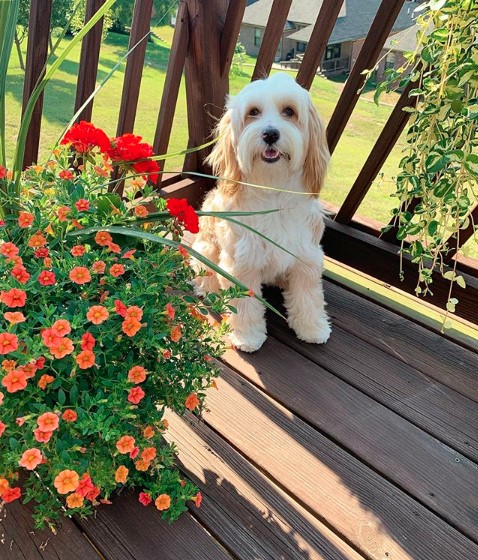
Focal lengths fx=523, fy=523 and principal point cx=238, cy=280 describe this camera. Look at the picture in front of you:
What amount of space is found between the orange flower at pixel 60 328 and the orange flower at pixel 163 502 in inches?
A: 21.0

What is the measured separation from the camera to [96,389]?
1269 mm

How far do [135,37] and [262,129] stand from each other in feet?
2.32

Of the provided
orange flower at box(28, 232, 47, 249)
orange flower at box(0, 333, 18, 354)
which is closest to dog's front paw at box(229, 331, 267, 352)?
orange flower at box(28, 232, 47, 249)

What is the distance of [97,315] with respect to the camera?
1.17 m

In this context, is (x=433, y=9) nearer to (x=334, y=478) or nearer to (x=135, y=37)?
(x=135, y=37)

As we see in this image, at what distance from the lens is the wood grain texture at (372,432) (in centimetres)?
161

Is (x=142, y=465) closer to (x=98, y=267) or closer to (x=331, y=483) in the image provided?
(x=98, y=267)

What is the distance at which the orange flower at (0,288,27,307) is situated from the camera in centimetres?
113

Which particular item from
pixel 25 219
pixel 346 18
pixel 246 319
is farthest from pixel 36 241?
pixel 346 18

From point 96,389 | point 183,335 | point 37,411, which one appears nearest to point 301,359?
point 183,335

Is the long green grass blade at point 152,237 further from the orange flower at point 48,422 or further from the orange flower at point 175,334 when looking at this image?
the orange flower at point 48,422

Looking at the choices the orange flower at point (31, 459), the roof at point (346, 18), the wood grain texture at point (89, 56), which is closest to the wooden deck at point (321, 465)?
the orange flower at point (31, 459)

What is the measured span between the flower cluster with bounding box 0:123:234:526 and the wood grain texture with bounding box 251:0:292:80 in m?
1.06

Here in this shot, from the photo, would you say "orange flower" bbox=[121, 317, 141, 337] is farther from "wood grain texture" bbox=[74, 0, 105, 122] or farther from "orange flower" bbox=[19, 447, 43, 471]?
"wood grain texture" bbox=[74, 0, 105, 122]
